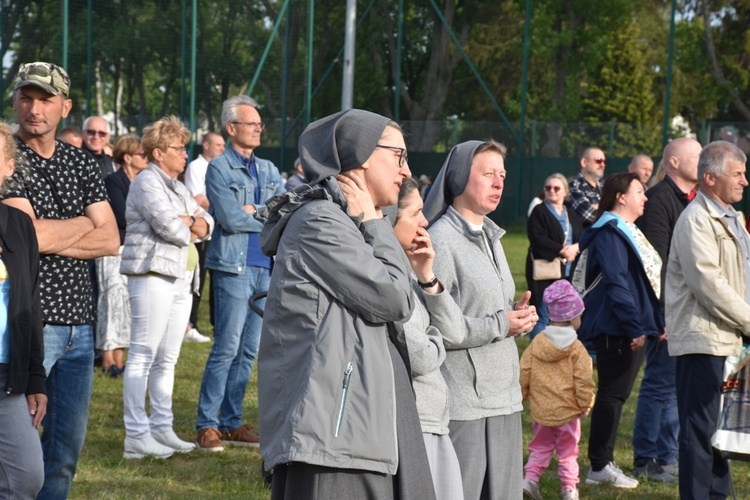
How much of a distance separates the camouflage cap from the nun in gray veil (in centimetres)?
168

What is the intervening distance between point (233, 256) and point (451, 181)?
2.67 metres

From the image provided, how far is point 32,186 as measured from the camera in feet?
14.6

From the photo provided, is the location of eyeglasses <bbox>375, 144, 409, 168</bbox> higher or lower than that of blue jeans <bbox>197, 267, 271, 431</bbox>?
higher

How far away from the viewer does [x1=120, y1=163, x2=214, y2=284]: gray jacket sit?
680 cm

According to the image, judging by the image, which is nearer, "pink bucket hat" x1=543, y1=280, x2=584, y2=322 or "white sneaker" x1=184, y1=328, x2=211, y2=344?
"pink bucket hat" x1=543, y1=280, x2=584, y2=322

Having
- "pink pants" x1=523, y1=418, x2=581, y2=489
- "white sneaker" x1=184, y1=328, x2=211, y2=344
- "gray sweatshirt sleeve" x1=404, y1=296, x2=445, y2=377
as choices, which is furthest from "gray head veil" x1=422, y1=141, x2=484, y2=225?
"white sneaker" x1=184, y1=328, x2=211, y2=344

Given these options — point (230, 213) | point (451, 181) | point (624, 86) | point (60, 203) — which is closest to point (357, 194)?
point (451, 181)

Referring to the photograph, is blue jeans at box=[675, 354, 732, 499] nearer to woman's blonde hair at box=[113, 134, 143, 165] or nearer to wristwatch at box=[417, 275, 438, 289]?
wristwatch at box=[417, 275, 438, 289]

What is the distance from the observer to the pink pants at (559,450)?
621 cm

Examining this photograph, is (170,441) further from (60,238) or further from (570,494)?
(60,238)

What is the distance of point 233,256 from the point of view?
7.05m

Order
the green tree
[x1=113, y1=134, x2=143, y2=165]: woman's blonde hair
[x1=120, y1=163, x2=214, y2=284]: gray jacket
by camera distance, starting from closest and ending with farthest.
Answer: [x1=120, y1=163, x2=214, y2=284]: gray jacket < [x1=113, y1=134, x2=143, y2=165]: woman's blonde hair < the green tree

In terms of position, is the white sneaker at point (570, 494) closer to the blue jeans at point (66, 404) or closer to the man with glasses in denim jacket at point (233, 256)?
the man with glasses in denim jacket at point (233, 256)

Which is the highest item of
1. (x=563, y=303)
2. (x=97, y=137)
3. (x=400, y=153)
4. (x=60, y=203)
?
(x=97, y=137)
